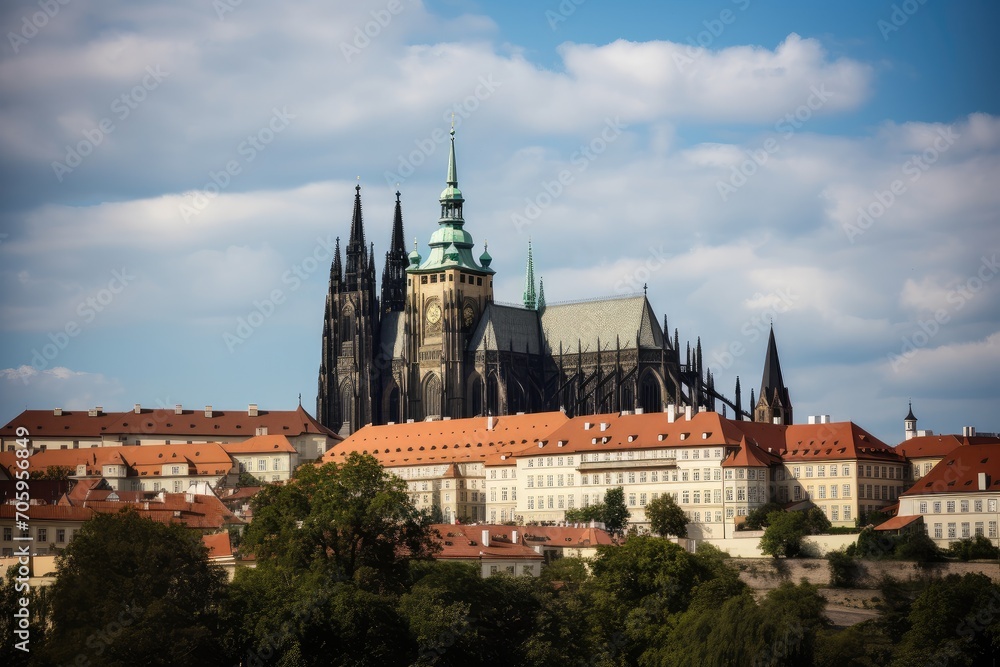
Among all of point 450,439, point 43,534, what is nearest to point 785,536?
point 43,534

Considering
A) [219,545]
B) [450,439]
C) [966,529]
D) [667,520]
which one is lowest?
[219,545]

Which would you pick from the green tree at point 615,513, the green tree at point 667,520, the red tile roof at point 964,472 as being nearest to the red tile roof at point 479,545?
the green tree at point 667,520

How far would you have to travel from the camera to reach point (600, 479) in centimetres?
13288

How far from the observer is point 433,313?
565 ft

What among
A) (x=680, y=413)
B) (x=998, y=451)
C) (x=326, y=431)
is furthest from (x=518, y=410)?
(x=998, y=451)

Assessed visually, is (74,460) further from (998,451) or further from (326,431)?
(998,451)

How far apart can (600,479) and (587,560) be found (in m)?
30.7

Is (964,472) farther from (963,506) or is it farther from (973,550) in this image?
(973,550)

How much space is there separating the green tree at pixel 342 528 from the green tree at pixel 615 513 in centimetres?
3908

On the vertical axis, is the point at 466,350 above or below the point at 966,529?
above

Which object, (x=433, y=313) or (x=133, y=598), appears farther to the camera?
(x=433, y=313)

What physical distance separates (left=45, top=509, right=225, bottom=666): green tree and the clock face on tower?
3628 inches

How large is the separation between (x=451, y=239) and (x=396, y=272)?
33.9ft

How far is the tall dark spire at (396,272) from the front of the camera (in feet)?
599
